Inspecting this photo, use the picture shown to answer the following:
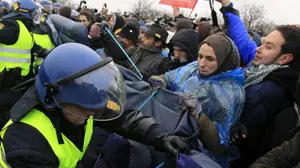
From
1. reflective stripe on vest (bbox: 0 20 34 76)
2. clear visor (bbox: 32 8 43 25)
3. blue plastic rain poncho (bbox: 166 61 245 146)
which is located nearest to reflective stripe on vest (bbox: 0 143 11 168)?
blue plastic rain poncho (bbox: 166 61 245 146)

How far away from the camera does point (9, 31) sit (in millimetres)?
3479

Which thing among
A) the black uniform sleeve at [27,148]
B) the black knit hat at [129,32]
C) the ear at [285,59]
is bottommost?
the black knit hat at [129,32]

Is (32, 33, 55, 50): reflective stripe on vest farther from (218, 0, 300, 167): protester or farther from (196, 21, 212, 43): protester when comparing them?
Answer: (218, 0, 300, 167): protester

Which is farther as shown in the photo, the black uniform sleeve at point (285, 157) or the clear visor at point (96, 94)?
the black uniform sleeve at point (285, 157)

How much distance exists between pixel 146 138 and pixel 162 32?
239 cm

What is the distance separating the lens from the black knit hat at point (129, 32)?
14.2 feet

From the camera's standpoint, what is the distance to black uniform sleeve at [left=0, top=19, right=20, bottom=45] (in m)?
3.42

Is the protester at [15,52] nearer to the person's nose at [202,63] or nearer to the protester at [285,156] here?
the person's nose at [202,63]

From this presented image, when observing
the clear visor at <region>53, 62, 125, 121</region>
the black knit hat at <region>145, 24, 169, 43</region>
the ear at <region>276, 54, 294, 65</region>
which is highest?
the ear at <region>276, 54, 294, 65</region>

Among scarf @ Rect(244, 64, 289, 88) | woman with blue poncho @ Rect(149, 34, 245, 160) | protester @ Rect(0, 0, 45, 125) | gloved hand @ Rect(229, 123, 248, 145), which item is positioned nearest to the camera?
woman with blue poncho @ Rect(149, 34, 245, 160)

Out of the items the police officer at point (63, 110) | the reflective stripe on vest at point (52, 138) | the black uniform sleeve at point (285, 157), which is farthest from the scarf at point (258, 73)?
the reflective stripe on vest at point (52, 138)

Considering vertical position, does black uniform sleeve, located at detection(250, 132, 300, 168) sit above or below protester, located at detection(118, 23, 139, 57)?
above

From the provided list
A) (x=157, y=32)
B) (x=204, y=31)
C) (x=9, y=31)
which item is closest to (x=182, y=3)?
(x=204, y=31)

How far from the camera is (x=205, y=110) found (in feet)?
7.02
